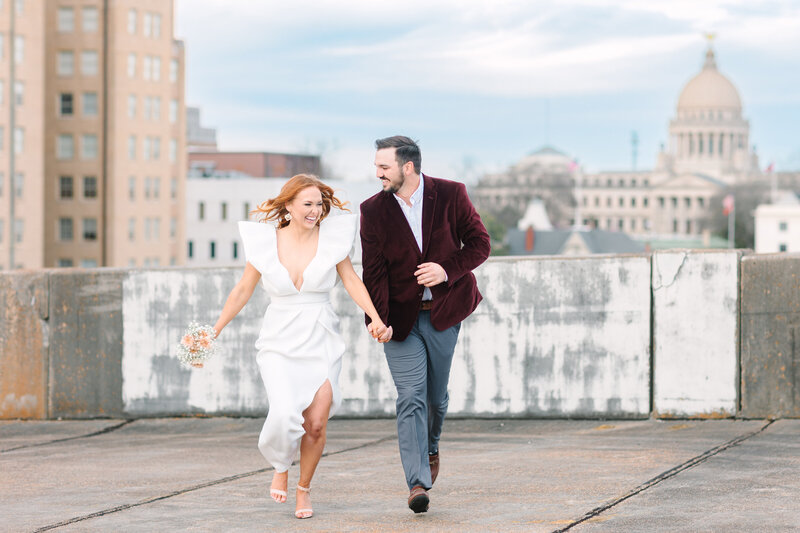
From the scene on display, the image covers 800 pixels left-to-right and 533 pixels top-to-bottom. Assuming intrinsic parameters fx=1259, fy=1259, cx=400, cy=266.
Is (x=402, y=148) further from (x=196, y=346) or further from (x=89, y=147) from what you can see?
(x=89, y=147)

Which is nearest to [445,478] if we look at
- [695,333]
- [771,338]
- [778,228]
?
[695,333]

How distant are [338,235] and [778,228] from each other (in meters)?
145

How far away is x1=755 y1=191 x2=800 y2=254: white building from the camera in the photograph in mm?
142750

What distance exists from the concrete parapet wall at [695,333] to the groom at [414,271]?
10.0 feet

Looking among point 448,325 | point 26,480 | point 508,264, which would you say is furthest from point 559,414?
point 26,480

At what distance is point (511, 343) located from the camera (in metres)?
9.24

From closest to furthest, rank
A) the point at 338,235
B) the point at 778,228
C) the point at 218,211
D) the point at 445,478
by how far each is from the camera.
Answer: the point at 338,235
the point at 445,478
the point at 218,211
the point at 778,228

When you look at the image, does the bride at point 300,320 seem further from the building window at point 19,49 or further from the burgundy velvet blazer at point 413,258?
the building window at point 19,49

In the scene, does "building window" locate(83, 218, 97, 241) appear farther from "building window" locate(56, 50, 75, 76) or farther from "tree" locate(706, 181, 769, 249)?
"tree" locate(706, 181, 769, 249)

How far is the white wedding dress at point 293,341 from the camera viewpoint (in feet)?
19.9

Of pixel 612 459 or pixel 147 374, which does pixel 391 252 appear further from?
pixel 147 374

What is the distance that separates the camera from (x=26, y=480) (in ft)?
23.9

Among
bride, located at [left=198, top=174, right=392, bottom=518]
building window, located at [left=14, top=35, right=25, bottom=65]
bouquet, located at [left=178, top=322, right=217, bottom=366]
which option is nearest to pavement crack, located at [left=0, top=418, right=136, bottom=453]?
bouquet, located at [left=178, top=322, right=217, bottom=366]

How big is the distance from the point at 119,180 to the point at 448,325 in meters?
104
